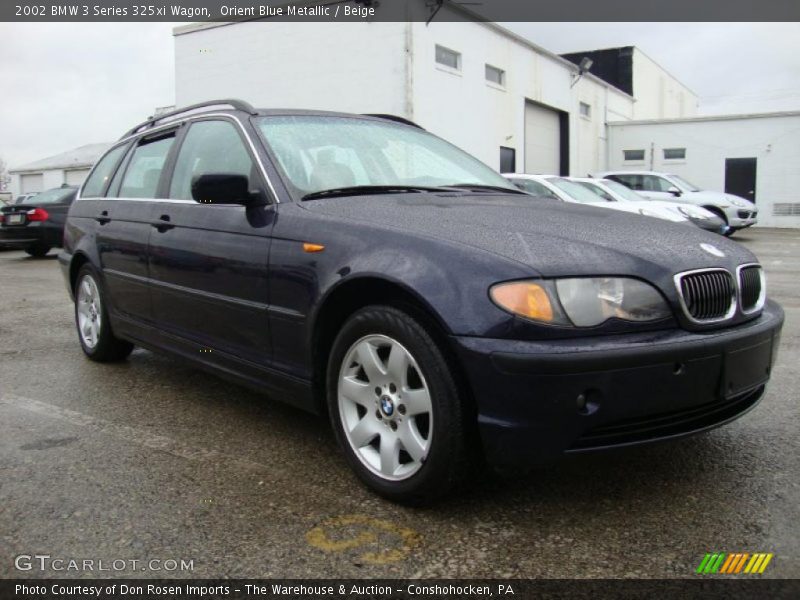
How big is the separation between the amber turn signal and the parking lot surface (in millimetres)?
551

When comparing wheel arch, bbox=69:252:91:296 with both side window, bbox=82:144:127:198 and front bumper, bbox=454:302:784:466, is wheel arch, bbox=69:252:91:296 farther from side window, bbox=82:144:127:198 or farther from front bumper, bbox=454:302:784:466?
front bumper, bbox=454:302:784:466

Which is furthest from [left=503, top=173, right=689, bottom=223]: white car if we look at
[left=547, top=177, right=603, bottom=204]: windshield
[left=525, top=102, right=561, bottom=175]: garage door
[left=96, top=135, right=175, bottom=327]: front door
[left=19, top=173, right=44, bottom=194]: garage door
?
[left=19, top=173, right=44, bottom=194]: garage door

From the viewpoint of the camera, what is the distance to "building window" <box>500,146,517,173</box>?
73.5 feet

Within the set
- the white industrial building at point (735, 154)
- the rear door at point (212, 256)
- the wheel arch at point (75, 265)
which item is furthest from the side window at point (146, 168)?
the white industrial building at point (735, 154)

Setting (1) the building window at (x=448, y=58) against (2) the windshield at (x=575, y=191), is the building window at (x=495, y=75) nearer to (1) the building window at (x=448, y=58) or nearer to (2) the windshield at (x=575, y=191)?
(1) the building window at (x=448, y=58)

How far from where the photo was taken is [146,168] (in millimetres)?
4465

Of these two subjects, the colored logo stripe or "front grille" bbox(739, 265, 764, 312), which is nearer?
the colored logo stripe

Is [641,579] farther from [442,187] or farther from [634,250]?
[442,187]

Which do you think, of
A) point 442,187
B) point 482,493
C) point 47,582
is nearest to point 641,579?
point 482,493

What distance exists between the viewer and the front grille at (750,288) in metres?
2.75

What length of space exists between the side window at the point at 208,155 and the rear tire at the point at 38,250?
39.0 ft

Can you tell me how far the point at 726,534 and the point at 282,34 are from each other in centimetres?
1980

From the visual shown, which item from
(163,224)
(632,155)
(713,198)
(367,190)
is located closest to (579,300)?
(367,190)

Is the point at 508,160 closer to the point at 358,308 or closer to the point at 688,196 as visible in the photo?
the point at 688,196
